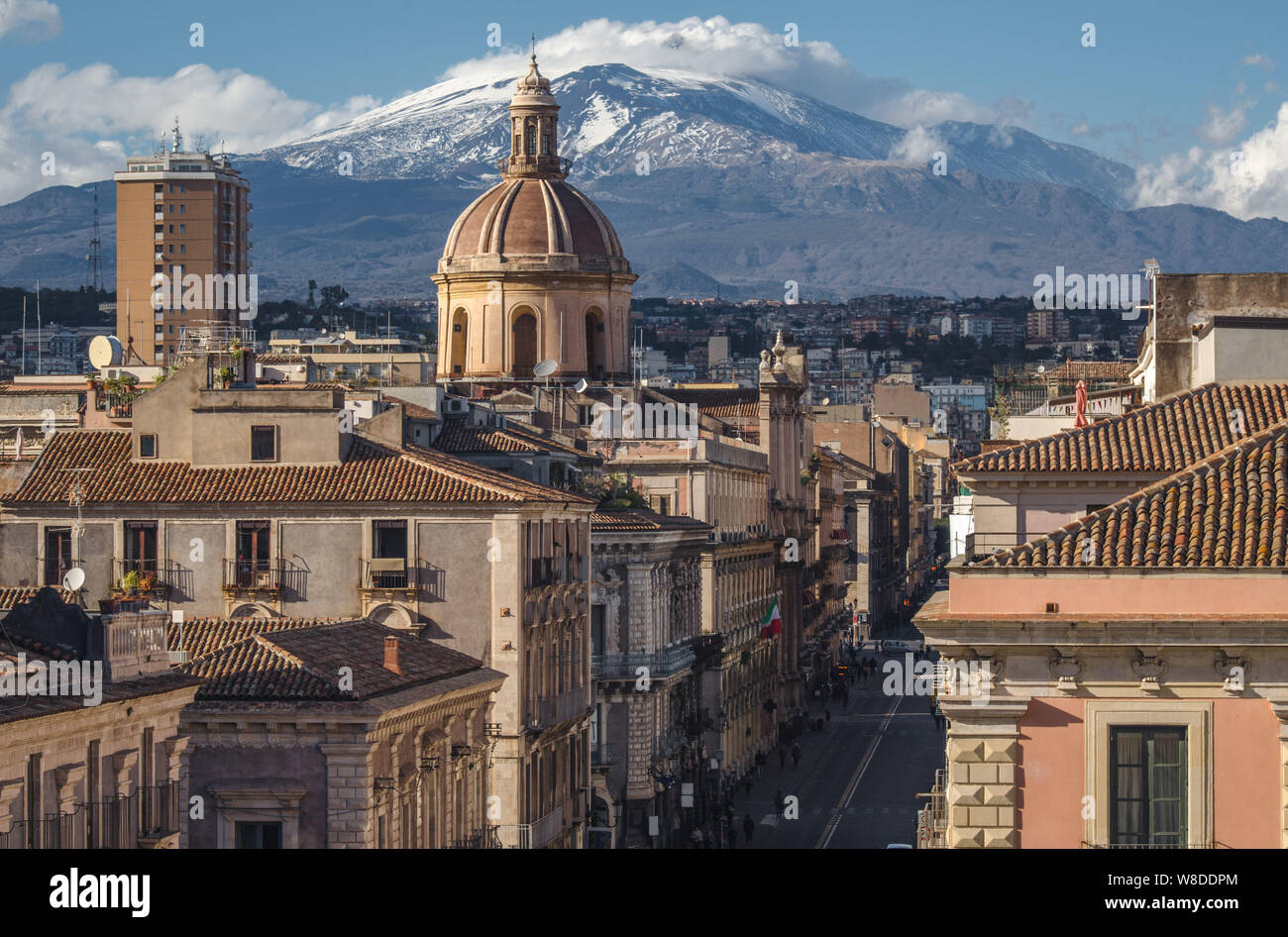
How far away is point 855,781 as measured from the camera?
3740 inches

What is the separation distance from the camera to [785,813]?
283ft

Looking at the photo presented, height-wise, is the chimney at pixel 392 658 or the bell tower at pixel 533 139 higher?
the bell tower at pixel 533 139

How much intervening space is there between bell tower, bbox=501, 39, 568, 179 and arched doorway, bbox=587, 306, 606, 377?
19.6ft

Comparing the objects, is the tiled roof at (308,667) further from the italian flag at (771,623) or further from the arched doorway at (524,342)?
the arched doorway at (524,342)

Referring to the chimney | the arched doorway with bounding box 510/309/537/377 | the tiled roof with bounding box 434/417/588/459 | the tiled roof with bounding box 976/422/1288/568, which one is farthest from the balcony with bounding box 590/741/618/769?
the tiled roof with bounding box 976/422/1288/568

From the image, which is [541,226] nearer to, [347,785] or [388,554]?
[388,554]

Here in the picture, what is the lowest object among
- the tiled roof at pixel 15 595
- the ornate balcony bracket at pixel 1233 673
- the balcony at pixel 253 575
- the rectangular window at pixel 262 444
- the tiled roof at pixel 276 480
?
the balcony at pixel 253 575

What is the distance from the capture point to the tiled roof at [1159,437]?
3925cm

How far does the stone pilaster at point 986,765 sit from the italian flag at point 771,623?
76.8 meters

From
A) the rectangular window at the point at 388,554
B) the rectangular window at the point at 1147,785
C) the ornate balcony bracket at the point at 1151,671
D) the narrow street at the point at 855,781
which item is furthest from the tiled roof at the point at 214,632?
the ornate balcony bracket at the point at 1151,671

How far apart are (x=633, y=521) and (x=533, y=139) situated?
40.6 m

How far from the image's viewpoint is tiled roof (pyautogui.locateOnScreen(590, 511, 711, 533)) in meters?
76.6
